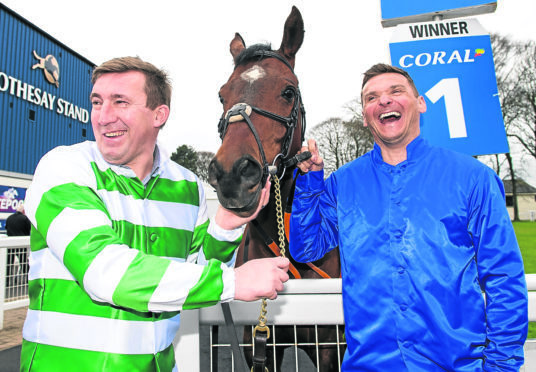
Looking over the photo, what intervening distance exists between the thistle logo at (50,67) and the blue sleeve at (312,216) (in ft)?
68.1

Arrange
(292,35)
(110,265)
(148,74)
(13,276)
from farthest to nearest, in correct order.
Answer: (13,276)
(292,35)
(148,74)
(110,265)

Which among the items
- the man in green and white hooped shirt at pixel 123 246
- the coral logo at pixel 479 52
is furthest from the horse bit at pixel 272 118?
the coral logo at pixel 479 52

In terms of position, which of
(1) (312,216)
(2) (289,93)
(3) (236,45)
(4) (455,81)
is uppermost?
(3) (236,45)

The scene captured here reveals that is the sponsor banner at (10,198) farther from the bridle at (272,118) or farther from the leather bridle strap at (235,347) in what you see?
the leather bridle strap at (235,347)

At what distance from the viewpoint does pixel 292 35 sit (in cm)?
282

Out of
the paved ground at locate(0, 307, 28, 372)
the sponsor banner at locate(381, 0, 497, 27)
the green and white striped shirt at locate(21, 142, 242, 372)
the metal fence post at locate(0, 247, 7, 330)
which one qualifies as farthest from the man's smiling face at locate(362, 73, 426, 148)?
the metal fence post at locate(0, 247, 7, 330)

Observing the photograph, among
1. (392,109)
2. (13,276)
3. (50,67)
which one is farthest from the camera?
(50,67)

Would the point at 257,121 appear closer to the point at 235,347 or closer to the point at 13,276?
the point at 235,347

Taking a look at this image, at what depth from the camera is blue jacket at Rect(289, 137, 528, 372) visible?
4.40ft

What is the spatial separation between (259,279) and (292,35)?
228cm

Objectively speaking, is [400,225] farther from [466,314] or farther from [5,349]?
[5,349]

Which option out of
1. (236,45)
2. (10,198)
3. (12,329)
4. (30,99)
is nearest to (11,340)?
(12,329)

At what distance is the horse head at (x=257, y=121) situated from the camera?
178 cm

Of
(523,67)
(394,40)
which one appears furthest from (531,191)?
(394,40)
